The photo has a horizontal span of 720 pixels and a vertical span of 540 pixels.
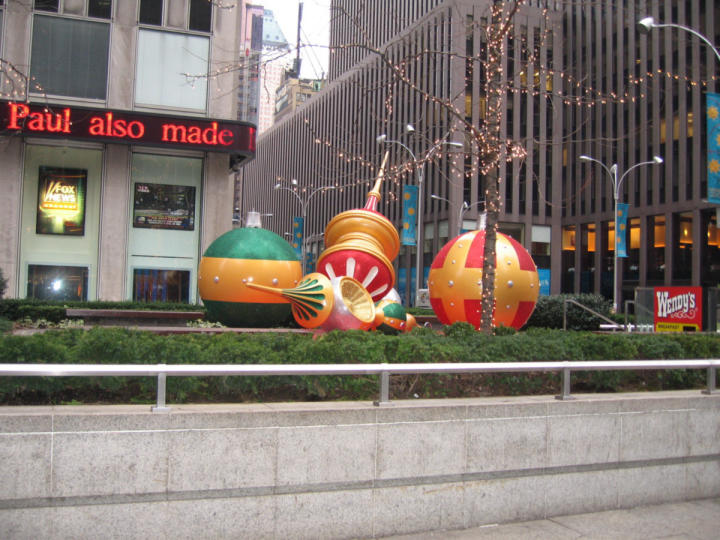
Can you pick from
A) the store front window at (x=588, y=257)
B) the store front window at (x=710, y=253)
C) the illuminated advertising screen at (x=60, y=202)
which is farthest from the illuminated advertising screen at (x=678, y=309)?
the store front window at (x=588, y=257)

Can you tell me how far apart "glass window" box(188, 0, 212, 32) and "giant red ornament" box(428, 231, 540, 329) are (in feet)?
45.5

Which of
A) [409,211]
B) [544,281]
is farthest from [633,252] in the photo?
[409,211]

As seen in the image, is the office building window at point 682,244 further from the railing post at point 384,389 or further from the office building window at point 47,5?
the railing post at point 384,389

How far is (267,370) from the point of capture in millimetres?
5617

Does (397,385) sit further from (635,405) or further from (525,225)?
(525,225)

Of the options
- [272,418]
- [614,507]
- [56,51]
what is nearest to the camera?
[272,418]

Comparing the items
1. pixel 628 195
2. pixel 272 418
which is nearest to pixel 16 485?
pixel 272 418

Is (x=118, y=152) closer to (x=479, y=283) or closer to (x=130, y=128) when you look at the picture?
(x=130, y=128)

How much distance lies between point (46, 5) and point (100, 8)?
167 centimetres

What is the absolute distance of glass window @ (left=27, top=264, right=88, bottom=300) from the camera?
22578 millimetres

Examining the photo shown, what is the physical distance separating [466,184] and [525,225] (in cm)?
665

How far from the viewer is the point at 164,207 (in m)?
23.6

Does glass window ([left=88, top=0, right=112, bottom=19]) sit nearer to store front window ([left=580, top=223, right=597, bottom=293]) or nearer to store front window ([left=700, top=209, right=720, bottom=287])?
store front window ([left=700, top=209, right=720, bottom=287])

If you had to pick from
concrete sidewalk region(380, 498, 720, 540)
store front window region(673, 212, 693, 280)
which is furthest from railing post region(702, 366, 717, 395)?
store front window region(673, 212, 693, 280)
